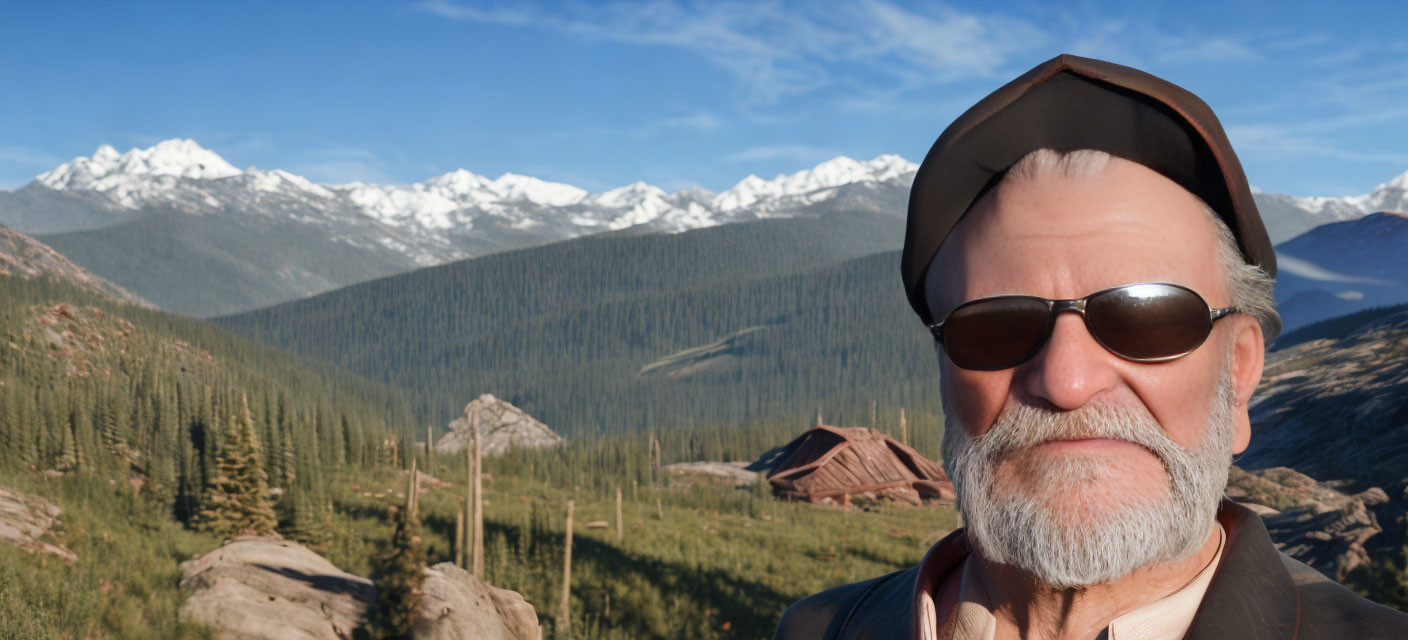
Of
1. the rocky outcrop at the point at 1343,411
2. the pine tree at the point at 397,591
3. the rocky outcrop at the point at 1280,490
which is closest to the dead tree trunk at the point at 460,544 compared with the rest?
the pine tree at the point at 397,591

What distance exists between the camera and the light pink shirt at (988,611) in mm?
1841

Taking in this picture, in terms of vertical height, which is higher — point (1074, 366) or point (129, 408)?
point (1074, 366)

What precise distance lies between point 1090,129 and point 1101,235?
0.73 feet

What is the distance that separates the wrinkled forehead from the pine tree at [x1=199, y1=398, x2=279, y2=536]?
1299cm

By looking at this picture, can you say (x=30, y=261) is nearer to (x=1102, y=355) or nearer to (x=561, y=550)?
(x=561, y=550)

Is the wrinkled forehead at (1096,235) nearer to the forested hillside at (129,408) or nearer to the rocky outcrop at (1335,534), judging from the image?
the forested hillside at (129,408)

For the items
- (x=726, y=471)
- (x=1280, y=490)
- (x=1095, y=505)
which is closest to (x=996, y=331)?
(x=1095, y=505)

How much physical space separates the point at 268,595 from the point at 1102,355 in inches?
436

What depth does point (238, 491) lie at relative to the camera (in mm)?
13297

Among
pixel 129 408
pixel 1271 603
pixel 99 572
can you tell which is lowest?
pixel 99 572

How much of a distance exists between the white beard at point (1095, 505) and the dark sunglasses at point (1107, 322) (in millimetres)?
123

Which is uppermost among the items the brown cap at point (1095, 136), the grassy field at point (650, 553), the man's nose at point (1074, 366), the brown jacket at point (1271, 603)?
the brown cap at point (1095, 136)

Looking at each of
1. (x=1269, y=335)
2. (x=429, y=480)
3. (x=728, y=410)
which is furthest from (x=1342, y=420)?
(x=728, y=410)

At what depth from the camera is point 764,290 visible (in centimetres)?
16525
